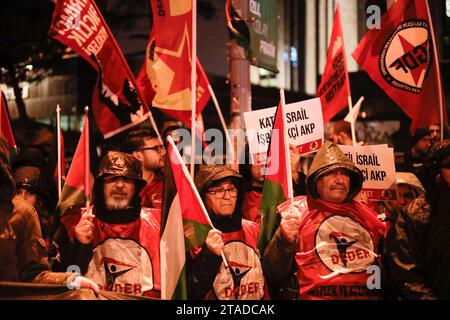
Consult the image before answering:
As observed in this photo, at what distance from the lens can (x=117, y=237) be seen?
5.58m

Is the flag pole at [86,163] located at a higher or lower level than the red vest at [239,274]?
higher

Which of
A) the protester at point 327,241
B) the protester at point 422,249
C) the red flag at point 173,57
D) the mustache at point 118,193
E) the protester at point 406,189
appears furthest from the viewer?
the red flag at point 173,57

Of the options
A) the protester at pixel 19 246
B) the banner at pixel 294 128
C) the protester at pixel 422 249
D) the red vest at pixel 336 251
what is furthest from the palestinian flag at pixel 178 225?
the banner at pixel 294 128

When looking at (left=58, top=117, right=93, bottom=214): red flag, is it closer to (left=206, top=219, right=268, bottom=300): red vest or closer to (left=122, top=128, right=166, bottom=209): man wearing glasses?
(left=122, top=128, right=166, bottom=209): man wearing glasses

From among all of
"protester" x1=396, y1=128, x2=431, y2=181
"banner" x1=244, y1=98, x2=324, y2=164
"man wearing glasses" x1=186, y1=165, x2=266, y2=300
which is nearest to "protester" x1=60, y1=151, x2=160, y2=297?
"man wearing glasses" x1=186, y1=165, x2=266, y2=300

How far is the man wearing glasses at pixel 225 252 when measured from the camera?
543 cm

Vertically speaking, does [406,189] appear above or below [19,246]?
above

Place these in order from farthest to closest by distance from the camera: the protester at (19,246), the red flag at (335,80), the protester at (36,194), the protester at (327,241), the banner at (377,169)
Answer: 1. the red flag at (335,80)
2. the protester at (36,194)
3. the banner at (377,169)
4. the protester at (327,241)
5. the protester at (19,246)

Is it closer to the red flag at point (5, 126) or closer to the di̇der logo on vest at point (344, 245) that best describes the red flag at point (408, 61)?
the di̇der logo on vest at point (344, 245)

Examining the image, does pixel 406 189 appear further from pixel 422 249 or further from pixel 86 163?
pixel 86 163

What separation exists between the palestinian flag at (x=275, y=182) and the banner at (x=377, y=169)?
1164mm

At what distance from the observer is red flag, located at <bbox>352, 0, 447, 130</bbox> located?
24.2 feet

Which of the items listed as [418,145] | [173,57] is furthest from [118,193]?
[418,145]

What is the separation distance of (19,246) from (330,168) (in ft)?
8.14
